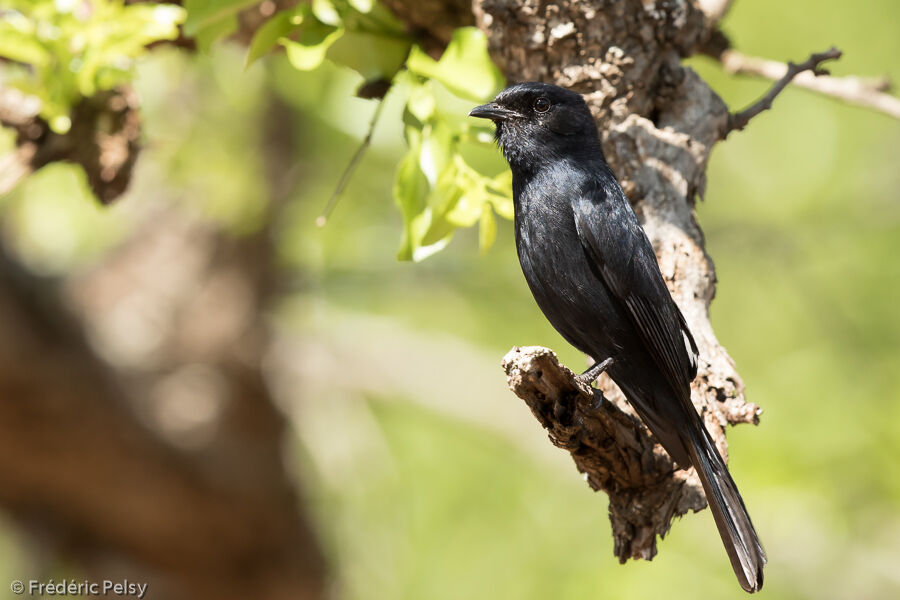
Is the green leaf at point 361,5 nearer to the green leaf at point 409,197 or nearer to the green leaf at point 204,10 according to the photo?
the green leaf at point 204,10

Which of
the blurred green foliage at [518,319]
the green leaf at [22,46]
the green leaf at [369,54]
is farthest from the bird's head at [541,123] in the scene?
the blurred green foliage at [518,319]

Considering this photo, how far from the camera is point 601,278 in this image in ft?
9.97

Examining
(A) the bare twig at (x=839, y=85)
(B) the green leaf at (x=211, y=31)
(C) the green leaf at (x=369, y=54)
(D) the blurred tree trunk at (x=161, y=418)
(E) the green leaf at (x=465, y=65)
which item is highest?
(A) the bare twig at (x=839, y=85)

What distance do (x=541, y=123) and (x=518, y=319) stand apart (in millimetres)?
5646

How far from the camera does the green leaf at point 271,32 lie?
3.34 m

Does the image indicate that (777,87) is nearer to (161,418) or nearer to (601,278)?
(601,278)

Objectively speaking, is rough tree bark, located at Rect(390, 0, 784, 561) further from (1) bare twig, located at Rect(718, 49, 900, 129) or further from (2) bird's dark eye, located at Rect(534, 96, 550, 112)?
(1) bare twig, located at Rect(718, 49, 900, 129)

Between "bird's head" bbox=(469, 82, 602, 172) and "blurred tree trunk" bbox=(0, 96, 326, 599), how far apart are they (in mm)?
3976

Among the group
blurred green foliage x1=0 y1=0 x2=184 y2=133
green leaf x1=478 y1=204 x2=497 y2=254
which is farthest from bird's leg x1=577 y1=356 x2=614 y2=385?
blurred green foliage x1=0 y1=0 x2=184 y2=133

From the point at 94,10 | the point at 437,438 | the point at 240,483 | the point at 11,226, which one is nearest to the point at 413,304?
the point at 437,438

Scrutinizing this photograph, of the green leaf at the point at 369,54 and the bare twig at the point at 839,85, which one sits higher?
the bare twig at the point at 839,85

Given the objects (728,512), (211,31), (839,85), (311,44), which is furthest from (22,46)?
(839,85)

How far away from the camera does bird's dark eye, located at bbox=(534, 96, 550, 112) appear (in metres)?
3.22

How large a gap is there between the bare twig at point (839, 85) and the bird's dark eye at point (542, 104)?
3.60 ft
